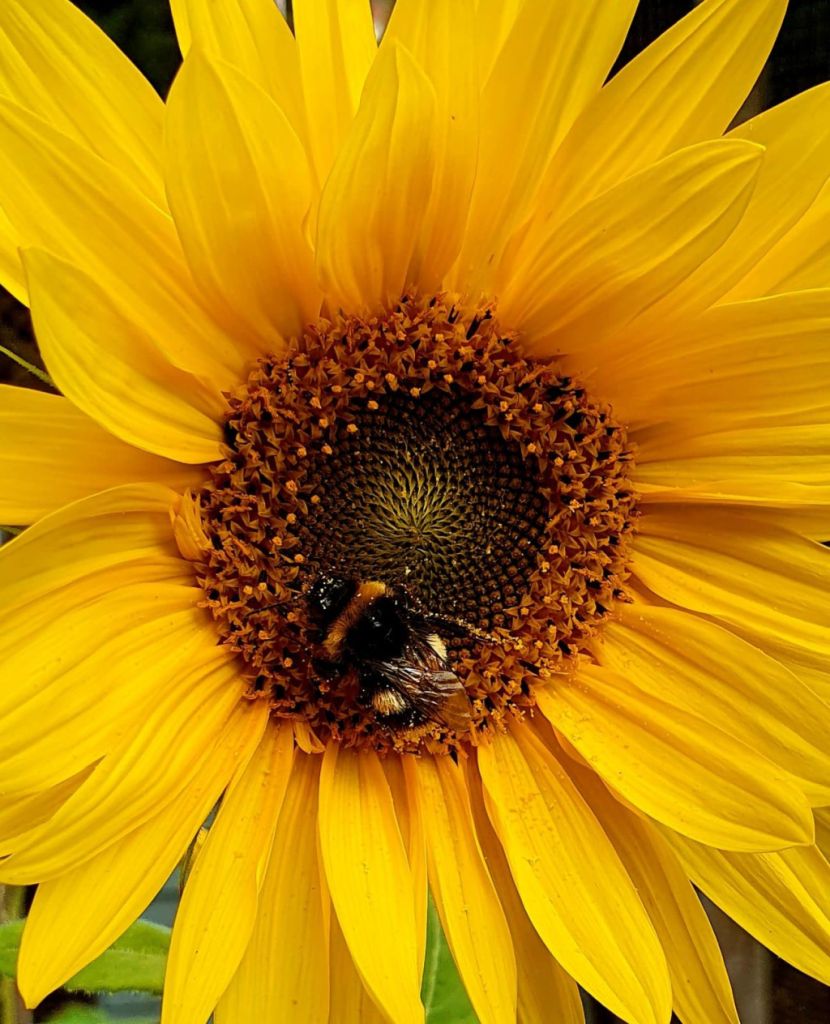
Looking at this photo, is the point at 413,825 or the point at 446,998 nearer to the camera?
the point at 413,825

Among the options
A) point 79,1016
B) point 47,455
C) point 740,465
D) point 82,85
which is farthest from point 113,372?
point 79,1016

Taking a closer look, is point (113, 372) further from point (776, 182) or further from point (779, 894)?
point (779, 894)

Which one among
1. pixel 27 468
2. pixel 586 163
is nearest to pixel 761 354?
pixel 586 163

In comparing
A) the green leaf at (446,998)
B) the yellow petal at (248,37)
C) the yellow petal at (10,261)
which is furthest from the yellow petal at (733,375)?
the green leaf at (446,998)

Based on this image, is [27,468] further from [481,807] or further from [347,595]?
[481,807]

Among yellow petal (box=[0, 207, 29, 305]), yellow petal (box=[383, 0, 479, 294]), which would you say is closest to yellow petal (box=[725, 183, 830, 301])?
yellow petal (box=[383, 0, 479, 294])

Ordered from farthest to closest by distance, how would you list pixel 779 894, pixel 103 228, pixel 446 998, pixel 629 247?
pixel 446 998, pixel 779 894, pixel 629 247, pixel 103 228

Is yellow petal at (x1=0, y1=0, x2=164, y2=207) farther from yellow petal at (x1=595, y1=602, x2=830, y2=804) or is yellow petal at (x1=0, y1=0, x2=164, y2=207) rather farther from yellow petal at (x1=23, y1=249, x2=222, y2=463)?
yellow petal at (x1=595, y1=602, x2=830, y2=804)

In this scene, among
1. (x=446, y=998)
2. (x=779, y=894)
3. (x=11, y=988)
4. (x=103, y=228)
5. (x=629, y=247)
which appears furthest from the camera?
(x=446, y=998)
